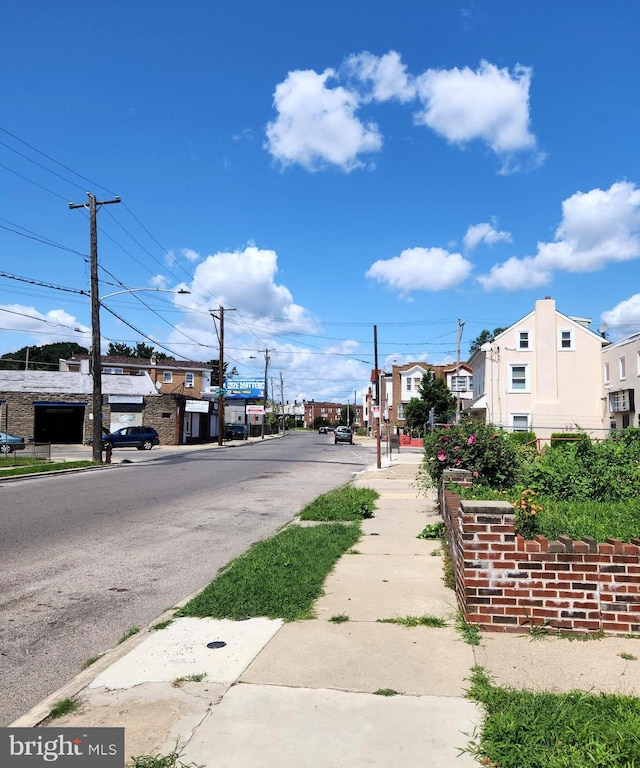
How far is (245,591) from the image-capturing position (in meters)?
6.51

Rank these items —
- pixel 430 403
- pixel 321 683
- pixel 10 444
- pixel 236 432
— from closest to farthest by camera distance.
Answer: pixel 321 683, pixel 10 444, pixel 430 403, pixel 236 432

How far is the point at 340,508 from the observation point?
41.5ft

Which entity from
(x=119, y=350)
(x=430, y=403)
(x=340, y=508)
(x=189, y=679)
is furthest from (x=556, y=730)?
(x=119, y=350)

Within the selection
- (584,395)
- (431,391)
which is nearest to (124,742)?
(584,395)

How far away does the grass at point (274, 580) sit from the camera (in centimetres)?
600

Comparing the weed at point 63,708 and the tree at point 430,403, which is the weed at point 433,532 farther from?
the tree at point 430,403

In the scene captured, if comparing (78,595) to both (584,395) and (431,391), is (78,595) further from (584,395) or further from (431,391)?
(431,391)

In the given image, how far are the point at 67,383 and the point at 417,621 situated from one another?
47573 millimetres

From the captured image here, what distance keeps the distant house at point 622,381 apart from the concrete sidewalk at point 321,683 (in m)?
31.0

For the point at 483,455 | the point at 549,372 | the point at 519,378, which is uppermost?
the point at 549,372

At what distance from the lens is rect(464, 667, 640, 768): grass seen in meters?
3.09

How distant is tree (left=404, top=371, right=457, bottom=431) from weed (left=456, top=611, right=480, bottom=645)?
51272 millimetres

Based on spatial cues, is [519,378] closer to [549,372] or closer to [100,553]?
[549,372]

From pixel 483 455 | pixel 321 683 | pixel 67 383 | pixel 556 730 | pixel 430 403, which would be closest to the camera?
pixel 556 730
